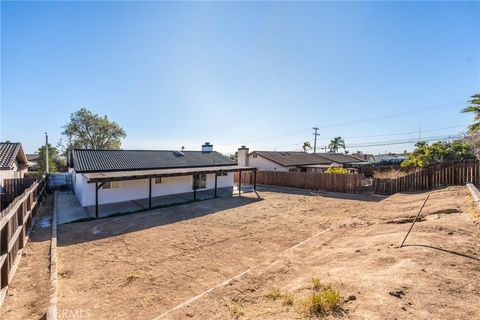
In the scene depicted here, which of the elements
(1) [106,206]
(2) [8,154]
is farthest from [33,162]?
(1) [106,206]

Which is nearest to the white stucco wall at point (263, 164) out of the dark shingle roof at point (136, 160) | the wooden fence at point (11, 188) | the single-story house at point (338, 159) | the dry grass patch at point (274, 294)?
the dark shingle roof at point (136, 160)

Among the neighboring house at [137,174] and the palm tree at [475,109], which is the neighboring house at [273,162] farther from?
the palm tree at [475,109]

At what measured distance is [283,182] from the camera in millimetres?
23516

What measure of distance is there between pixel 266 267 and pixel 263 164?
23.8m

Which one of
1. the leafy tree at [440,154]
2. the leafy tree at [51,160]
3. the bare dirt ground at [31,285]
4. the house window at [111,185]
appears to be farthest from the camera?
the leafy tree at [51,160]

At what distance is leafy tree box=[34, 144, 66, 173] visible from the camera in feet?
118

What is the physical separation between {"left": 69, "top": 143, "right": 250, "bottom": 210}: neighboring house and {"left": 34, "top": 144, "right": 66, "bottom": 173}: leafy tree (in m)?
24.1

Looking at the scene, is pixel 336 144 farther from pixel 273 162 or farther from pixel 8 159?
pixel 8 159

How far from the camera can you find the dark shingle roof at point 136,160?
49.1ft

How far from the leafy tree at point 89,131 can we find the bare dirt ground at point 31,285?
34876 millimetres

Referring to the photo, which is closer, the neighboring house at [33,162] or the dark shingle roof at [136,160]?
the dark shingle roof at [136,160]

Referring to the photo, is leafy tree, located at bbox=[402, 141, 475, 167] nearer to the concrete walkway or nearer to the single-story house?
the single-story house

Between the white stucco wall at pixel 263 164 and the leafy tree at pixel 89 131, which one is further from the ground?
the leafy tree at pixel 89 131

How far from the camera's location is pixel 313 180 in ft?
70.3
